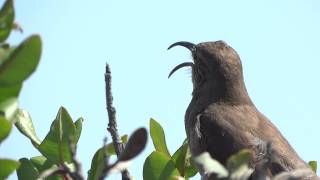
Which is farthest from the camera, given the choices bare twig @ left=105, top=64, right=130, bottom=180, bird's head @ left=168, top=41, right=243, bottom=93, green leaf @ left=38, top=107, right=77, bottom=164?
bird's head @ left=168, top=41, right=243, bottom=93

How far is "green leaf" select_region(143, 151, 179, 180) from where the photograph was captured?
11.4 feet

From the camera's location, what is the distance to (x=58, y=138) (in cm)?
323

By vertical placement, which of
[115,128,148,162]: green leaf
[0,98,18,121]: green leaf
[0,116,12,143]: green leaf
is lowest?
[115,128,148,162]: green leaf

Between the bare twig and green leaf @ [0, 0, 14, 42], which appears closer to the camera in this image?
green leaf @ [0, 0, 14, 42]

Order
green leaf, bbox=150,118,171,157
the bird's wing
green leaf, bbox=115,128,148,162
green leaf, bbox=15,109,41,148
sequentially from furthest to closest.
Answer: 1. the bird's wing
2. green leaf, bbox=150,118,171,157
3. green leaf, bbox=15,109,41,148
4. green leaf, bbox=115,128,148,162

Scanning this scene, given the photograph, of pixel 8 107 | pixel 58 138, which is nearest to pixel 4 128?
pixel 8 107

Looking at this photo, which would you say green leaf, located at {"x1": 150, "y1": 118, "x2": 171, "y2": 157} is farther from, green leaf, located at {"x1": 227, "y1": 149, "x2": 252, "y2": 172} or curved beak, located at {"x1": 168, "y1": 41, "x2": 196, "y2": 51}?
curved beak, located at {"x1": 168, "y1": 41, "x2": 196, "y2": 51}

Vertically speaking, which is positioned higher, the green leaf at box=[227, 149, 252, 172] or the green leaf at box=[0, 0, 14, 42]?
the green leaf at box=[0, 0, 14, 42]

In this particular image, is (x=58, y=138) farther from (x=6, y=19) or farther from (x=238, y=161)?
(x=238, y=161)

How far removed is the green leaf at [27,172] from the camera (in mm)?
3420

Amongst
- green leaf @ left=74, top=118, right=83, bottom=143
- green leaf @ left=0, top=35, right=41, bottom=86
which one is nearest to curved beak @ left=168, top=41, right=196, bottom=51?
green leaf @ left=74, top=118, right=83, bottom=143

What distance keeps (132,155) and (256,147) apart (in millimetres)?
3924

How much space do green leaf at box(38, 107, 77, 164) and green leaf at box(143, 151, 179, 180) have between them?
449 millimetres

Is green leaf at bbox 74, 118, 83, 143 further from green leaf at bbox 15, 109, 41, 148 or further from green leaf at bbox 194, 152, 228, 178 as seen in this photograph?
green leaf at bbox 194, 152, 228, 178
